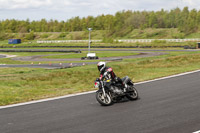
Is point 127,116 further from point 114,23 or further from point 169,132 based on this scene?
point 114,23

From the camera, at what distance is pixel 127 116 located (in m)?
9.20

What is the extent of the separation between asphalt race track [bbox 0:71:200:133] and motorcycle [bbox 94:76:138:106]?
0.27 metres

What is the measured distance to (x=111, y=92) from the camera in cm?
1128

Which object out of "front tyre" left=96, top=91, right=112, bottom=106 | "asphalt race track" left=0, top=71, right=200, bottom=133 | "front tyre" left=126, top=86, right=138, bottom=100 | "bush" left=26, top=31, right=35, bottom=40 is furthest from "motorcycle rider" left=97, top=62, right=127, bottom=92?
"bush" left=26, top=31, right=35, bottom=40

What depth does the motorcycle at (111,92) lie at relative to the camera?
10.8 m

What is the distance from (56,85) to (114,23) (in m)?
140

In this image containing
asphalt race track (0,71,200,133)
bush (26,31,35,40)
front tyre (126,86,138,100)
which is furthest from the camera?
bush (26,31,35,40)

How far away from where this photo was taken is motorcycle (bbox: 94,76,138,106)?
10836 millimetres

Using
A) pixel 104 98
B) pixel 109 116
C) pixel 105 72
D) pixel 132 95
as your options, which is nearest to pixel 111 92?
pixel 104 98

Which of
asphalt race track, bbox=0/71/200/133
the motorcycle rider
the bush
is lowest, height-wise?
asphalt race track, bbox=0/71/200/133

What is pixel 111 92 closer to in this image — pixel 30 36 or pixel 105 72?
pixel 105 72

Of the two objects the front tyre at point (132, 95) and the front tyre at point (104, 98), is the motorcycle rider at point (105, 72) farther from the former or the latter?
the front tyre at point (132, 95)

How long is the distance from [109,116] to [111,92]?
209 centimetres

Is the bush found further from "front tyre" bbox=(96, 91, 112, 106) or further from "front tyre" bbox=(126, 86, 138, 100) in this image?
"front tyre" bbox=(96, 91, 112, 106)
